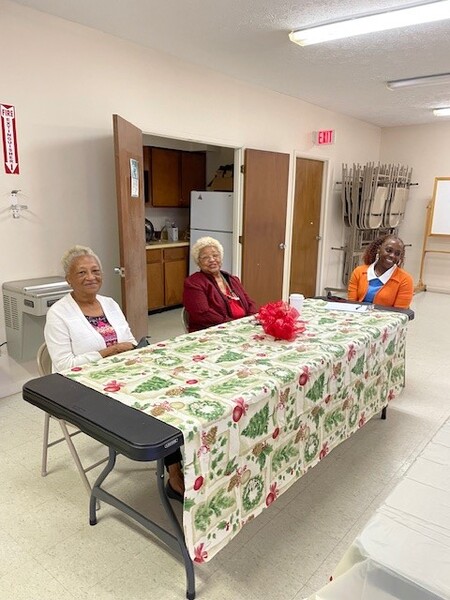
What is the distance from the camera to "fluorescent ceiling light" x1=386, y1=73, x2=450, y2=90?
419cm

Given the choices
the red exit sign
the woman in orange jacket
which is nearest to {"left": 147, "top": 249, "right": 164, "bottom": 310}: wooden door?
the red exit sign

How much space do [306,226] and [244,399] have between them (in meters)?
4.92

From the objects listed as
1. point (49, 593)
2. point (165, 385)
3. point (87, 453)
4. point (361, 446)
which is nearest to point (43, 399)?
point (165, 385)

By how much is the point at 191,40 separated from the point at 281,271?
291cm

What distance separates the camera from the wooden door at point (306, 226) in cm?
582

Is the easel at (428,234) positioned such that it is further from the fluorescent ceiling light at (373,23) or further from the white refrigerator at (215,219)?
the fluorescent ceiling light at (373,23)

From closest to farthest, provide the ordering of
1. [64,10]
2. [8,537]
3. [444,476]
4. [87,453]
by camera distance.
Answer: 1. [444,476]
2. [8,537]
3. [87,453]
4. [64,10]

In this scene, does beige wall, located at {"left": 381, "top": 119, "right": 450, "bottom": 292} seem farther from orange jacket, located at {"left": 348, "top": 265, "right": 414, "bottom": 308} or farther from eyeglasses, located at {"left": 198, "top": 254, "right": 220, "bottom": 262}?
eyeglasses, located at {"left": 198, "top": 254, "right": 220, "bottom": 262}

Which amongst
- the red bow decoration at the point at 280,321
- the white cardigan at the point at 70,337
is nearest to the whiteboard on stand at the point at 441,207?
the red bow decoration at the point at 280,321

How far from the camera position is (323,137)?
223 inches

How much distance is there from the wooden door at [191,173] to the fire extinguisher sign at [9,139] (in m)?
3.34

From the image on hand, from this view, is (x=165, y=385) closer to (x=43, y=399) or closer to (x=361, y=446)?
(x=43, y=399)

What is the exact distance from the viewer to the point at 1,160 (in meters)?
2.86

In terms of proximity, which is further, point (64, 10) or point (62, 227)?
point (62, 227)
